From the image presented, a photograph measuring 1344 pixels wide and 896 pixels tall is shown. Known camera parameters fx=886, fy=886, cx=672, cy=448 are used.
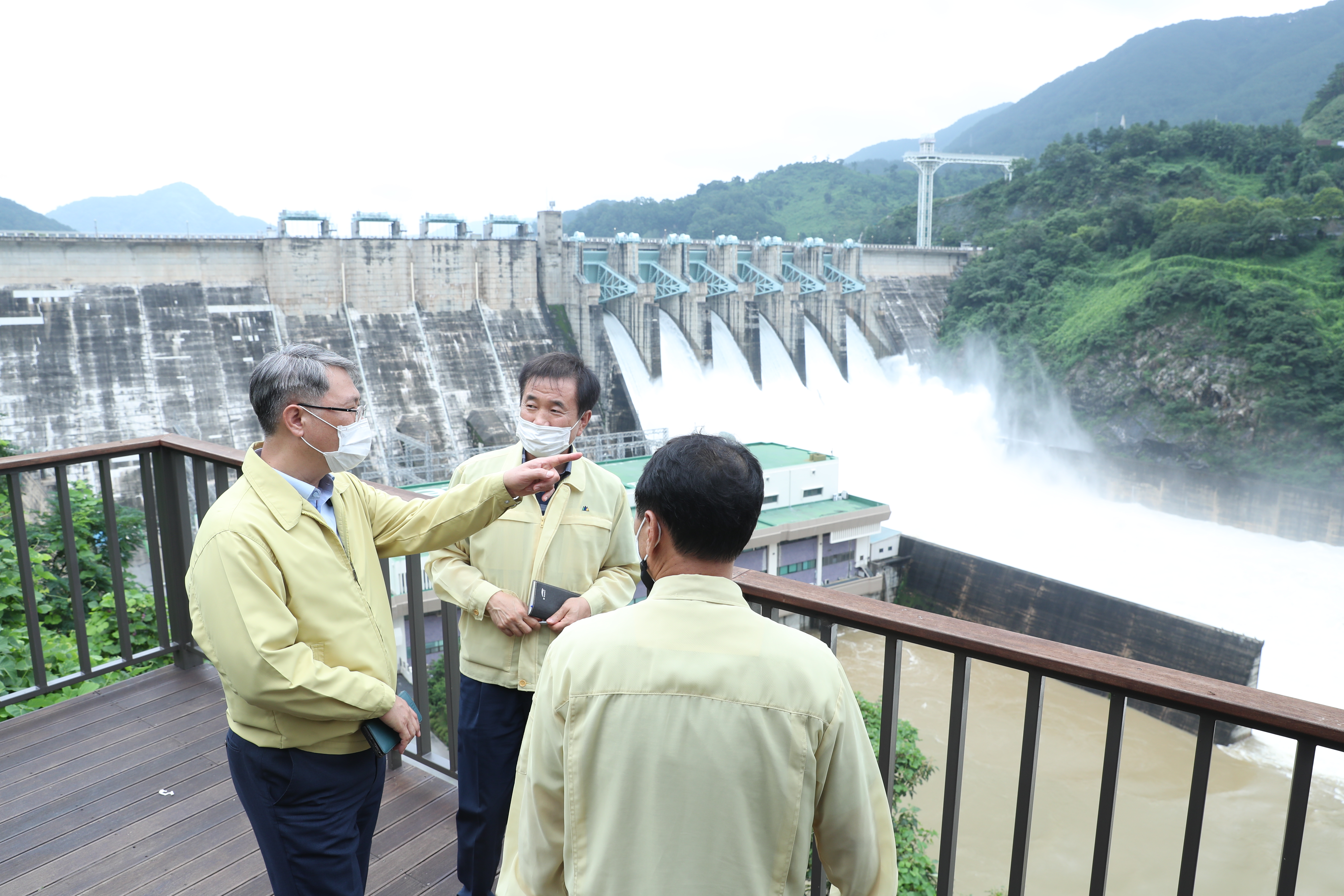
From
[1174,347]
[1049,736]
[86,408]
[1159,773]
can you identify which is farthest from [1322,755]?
[86,408]

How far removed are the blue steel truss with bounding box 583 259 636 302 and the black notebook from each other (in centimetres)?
1884

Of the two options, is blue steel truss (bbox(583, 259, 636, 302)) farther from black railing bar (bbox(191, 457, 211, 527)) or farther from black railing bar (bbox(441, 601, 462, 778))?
black railing bar (bbox(441, 601, 462, 778))

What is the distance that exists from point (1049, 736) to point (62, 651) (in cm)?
1103

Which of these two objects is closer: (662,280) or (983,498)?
(662,280)

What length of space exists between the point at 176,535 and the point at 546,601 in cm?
170

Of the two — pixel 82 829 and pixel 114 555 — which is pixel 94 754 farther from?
pixel 114 555

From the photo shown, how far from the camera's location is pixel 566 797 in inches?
35.5

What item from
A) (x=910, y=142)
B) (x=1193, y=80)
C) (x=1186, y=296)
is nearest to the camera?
(x=1186, y=296)

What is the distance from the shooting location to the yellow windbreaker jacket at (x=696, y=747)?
852mm

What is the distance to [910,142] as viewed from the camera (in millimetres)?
133000

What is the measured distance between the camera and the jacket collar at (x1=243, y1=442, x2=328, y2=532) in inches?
51.5

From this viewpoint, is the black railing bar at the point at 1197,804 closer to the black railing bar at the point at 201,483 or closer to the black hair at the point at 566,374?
the black hair at the point at 566,374

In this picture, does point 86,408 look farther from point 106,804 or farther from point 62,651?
point 106,804

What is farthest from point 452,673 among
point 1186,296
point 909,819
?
point 1186,296
